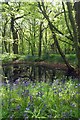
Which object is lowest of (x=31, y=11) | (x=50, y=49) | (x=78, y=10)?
(x=50, y=49)

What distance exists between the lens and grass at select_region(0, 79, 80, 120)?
5.10 feet

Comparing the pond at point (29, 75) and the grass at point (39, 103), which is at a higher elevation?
the grass at point (39, 103)

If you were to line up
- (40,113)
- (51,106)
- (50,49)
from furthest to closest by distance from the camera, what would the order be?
(50,49) → (51,106) → (40,113)

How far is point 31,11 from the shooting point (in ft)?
17.4

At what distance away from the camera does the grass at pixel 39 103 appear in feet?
5.10

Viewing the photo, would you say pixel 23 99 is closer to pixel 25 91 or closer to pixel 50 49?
pixel 25 91

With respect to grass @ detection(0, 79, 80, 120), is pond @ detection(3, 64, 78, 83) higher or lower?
lower

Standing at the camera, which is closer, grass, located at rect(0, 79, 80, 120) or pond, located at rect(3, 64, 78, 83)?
grass, located at rect(0, 79, 80, 120)

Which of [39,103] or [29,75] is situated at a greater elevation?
[39,103]

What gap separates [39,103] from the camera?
171cm

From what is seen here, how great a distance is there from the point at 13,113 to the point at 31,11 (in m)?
3.95

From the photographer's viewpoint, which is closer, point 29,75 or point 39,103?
point 39,103

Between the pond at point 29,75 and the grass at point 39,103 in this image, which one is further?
the pond at point 29,75

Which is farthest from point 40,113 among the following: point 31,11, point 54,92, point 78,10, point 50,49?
point 50,49
